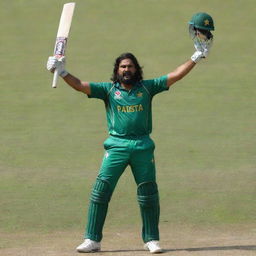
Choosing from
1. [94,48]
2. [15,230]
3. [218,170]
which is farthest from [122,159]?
[94,48]

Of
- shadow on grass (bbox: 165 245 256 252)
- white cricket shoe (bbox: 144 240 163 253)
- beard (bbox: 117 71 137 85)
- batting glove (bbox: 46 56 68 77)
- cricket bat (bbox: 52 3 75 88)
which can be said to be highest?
cricket bat (bbox: 52 3 75 88)

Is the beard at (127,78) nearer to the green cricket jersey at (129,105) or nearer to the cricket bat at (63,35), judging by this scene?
the green cricket jersey at (129,105)

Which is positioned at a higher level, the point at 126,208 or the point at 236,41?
the point at 236,41

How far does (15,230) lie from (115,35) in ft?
22.9

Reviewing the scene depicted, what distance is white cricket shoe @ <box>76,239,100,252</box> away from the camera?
7681 millimetres

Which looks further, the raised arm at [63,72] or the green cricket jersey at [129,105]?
the green cricket jersey at [129,105]

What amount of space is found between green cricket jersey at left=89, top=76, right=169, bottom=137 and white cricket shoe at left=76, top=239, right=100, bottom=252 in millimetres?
985

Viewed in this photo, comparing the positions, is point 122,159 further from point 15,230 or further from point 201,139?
point 201,139

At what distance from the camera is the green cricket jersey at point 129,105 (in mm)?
7738

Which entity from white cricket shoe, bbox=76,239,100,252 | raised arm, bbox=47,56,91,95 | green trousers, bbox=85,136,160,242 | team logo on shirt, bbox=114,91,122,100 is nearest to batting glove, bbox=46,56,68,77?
raised arm, bbox=47,56,91,95

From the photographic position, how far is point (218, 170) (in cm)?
1046

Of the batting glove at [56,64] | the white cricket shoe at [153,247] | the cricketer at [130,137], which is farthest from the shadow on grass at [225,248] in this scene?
the batting glove at [56,64]

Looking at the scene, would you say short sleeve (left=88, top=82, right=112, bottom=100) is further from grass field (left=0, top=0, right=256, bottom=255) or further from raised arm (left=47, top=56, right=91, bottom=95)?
grass field (left=0, top=0, right=256, bottom=255)

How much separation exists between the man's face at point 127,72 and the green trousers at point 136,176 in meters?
0.52
